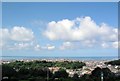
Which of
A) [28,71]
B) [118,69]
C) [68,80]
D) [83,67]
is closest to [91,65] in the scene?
[83,67]

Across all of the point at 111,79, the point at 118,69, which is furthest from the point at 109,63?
the point at 111,79

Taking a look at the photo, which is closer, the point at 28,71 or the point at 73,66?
the point at 28,71

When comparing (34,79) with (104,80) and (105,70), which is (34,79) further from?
(105,70)

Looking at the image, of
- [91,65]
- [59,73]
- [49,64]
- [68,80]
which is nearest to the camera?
[68,80]

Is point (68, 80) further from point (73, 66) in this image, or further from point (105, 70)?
point (73, 66)

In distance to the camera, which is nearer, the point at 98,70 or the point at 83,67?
the point at 98,70

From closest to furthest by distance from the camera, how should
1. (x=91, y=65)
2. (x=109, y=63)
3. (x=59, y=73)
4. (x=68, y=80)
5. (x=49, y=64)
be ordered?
(x=68, y=80)
(x=59, y=73)
(x=109, y=63)
(x=91, y=65)
(x=49, y=64)

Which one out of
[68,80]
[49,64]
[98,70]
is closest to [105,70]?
[98,70]

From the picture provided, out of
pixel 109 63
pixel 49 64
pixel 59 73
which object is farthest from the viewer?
pixel 49 64
